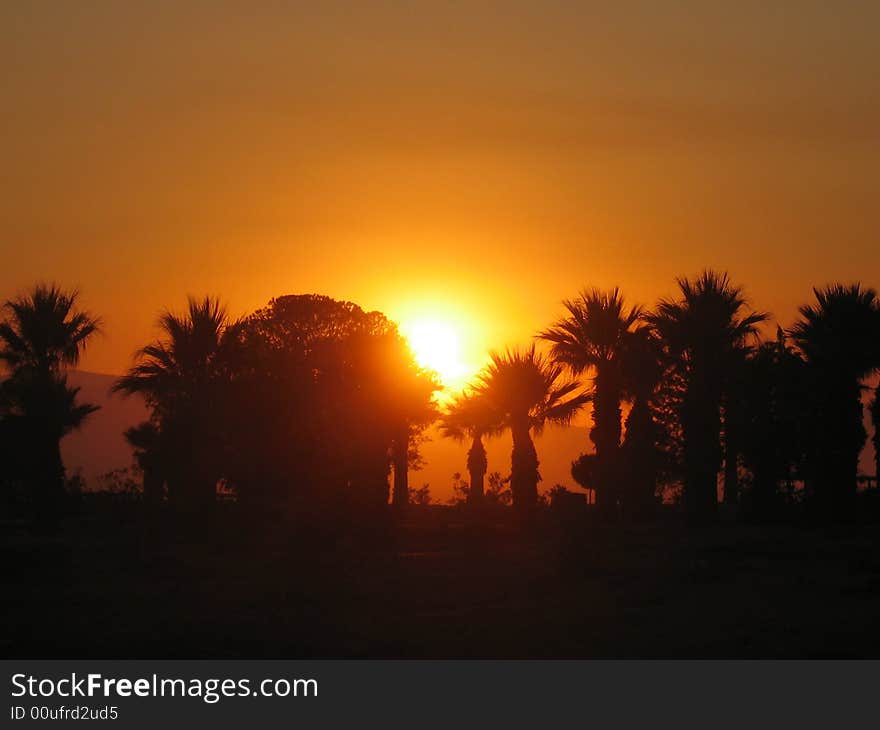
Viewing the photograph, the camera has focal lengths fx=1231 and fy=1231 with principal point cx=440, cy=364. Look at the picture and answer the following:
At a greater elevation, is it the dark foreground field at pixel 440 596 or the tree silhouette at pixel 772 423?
the tree silhouette at pixel 772 423

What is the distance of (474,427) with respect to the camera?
53.7 metres

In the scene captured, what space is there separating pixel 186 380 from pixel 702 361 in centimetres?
1976

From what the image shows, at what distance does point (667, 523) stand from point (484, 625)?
26823mm

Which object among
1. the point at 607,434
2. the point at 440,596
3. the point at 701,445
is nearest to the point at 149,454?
the point at 607,434

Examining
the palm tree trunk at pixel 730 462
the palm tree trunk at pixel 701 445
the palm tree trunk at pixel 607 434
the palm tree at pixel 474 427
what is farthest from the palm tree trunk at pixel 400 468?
the palm tree trunk at pixel 701 445

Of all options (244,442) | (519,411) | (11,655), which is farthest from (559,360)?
(11,655)

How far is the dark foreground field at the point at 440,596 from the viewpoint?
17453mm

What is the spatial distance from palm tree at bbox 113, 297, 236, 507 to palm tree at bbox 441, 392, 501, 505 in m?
10.3

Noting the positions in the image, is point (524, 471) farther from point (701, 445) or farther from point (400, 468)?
point (400, 468)

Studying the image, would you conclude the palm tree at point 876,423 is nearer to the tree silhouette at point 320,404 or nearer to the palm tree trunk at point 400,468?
the tree silhouette at point 320,404

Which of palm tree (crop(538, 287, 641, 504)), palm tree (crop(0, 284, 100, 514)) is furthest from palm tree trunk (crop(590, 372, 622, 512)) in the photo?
palm tree (crop(0, 284, 100, 514))

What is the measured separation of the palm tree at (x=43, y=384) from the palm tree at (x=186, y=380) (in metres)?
2.23

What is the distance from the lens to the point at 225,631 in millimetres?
18719
